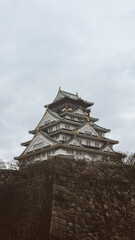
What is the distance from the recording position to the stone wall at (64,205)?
46.1 feet

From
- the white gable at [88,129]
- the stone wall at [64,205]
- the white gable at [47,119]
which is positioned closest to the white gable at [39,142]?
the white gable at [47,119]

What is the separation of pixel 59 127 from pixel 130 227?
34.9 m

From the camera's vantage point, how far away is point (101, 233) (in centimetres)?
1484

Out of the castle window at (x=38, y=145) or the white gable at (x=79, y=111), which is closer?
the castle window at (x=38, y=145)

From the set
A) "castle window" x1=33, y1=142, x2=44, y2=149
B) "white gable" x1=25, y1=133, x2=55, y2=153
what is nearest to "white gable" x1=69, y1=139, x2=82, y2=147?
"white gable" x1=25, y1=133, x2=55, y2=153

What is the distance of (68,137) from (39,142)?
185 inches

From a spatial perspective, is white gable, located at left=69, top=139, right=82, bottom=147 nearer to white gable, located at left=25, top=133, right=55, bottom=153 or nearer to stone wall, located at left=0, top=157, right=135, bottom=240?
white gable, located at left=25, top=133, right=55, bottom=153

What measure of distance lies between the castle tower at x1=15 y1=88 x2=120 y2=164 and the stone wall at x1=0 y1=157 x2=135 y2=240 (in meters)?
26.6

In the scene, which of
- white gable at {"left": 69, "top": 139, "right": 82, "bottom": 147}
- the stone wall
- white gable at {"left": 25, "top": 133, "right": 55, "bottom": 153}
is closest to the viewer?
the stone wall

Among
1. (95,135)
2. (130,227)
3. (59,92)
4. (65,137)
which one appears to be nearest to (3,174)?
(130,227)

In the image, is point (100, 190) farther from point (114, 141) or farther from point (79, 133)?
point (114, 141)

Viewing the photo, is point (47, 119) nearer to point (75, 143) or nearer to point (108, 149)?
point (75, 143)

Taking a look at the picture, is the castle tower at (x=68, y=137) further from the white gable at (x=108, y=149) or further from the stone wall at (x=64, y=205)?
the stone wall at (x=64, y=205)

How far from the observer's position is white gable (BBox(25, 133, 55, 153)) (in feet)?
155
